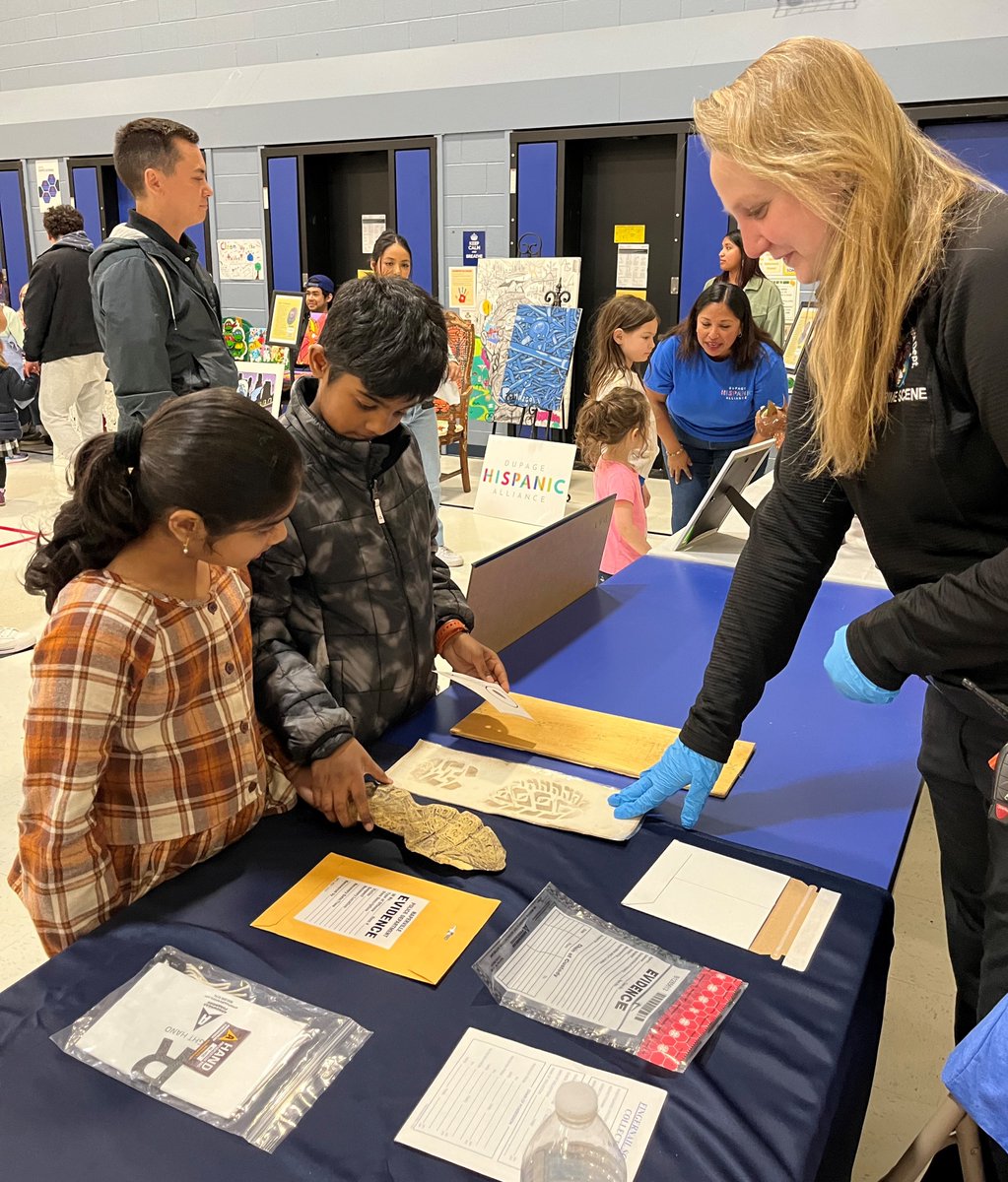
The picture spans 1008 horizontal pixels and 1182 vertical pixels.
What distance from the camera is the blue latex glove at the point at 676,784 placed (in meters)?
1.27

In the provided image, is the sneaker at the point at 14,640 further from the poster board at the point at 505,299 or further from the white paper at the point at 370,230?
the white paper at the point at 370,230

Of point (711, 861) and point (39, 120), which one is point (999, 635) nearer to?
point (711, 861)

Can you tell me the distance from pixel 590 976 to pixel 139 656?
58cm

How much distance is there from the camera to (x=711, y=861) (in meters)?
1.19

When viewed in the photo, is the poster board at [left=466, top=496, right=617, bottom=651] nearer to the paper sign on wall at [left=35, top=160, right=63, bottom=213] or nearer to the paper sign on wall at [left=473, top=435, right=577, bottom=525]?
the paper sign on wall at [left=473, top=435, right=577, bottom=525]

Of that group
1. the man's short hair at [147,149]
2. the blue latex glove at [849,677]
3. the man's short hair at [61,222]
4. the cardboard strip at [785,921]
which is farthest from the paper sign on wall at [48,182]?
the cardboard strip at [785,921]

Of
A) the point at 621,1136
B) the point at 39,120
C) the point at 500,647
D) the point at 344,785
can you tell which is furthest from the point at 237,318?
the point at 621,1136

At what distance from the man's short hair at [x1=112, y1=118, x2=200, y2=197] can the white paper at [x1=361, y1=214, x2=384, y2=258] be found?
4825 mm

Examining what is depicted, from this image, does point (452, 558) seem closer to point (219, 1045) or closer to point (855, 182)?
point (855, 182)

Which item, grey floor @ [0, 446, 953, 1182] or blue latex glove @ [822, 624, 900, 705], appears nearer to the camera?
blue latex glove @ [822, 624, 900, 705]

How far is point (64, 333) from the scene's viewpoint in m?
5.15

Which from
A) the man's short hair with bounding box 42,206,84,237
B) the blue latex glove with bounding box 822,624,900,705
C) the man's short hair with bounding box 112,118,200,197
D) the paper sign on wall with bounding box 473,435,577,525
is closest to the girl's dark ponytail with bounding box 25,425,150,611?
the blue latex glove with bounding box 822,624,900,705

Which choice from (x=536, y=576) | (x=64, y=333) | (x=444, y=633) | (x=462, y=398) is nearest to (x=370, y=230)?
(x=462, y=398)

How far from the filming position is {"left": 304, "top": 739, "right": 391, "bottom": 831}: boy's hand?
122 centimetres
